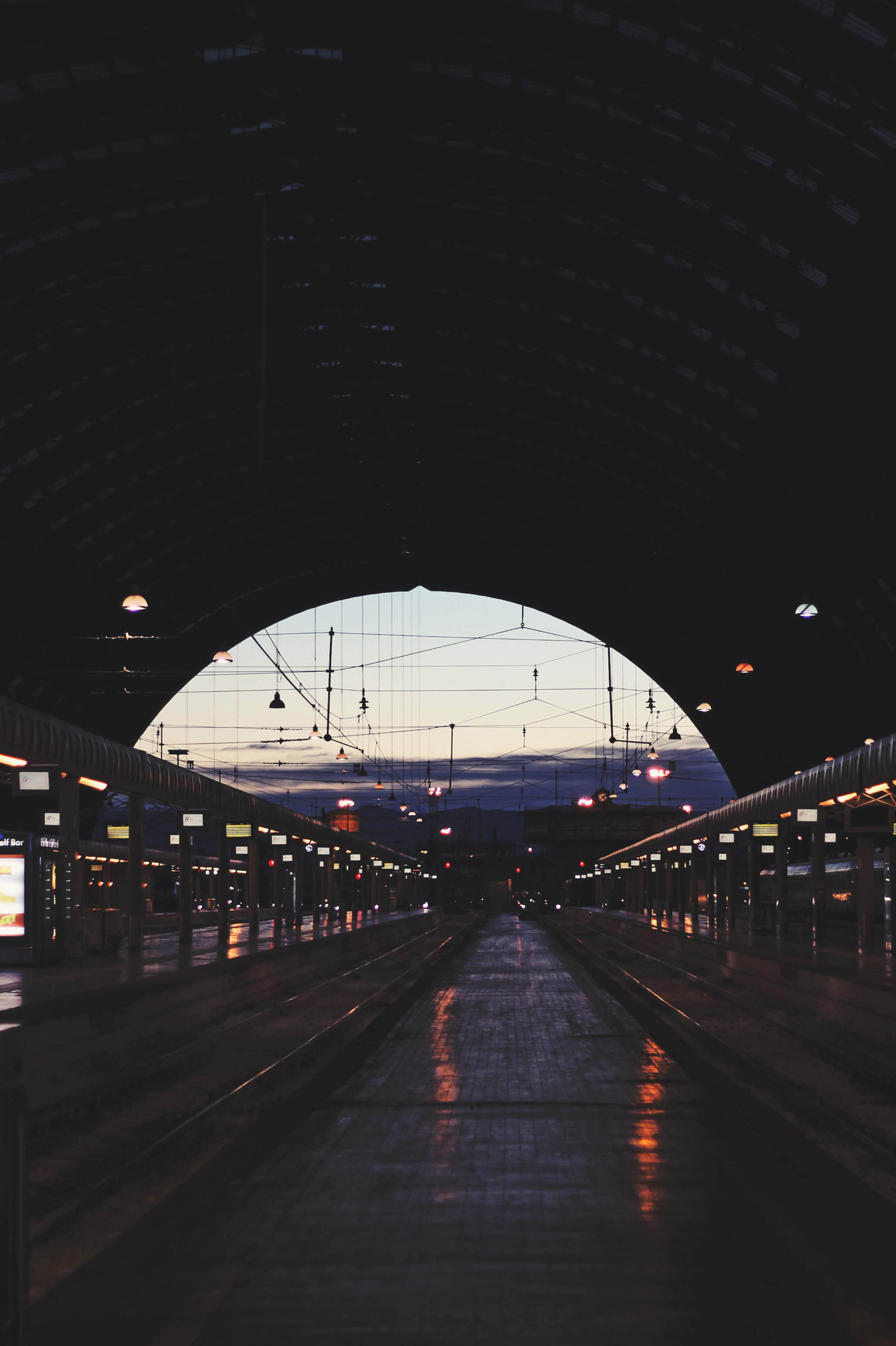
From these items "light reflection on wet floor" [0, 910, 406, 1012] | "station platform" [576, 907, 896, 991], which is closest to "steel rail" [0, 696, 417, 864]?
"light reflection on wet floor" [0, 910, 406, 1012]

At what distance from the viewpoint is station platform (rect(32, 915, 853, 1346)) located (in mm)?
6738

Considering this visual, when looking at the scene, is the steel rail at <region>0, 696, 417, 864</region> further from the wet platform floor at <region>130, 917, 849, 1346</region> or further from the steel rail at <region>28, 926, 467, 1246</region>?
the wet platform floor at <region>130, 917, 849, 1346</region>

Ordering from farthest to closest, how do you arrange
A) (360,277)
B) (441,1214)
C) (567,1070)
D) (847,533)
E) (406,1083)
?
(847,533), (360,277), (567,1070), (406,1083), (441,1214)

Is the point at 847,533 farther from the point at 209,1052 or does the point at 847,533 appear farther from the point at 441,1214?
the point at 441,1214

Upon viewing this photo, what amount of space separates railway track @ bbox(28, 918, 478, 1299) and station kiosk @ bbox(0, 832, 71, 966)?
470 cm

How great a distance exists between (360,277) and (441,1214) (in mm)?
34041

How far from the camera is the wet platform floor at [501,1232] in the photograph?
6758 mm

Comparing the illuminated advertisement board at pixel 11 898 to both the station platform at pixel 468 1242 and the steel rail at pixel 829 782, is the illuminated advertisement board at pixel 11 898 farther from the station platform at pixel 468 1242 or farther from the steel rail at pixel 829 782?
the steel rail at pixel 829 782

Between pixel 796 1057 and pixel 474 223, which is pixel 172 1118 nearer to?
pixel 796 1057

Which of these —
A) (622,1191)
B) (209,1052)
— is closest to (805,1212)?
(622,1191)

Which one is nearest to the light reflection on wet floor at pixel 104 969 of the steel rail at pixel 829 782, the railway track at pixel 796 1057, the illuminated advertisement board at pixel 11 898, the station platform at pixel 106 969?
the station platform at pixel 106 969

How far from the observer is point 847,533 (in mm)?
45188

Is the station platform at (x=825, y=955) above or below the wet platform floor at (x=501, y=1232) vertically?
below

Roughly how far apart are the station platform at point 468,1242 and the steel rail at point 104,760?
40.5ft
